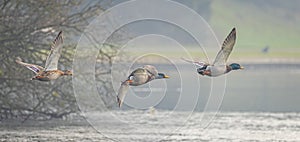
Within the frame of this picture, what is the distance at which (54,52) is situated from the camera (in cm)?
2078

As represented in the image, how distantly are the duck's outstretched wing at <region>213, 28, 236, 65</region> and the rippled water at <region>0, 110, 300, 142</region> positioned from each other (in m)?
7.62

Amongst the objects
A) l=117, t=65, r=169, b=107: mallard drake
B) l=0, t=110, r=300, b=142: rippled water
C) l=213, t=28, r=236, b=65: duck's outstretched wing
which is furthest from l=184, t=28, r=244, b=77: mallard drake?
l=0, t=110, r=300, b=142: rippled water

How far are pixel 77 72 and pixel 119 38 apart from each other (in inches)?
75.6

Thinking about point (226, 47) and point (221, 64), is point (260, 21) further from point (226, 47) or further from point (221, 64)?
point (226, 47)

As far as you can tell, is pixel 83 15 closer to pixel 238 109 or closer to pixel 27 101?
pixel 27 101

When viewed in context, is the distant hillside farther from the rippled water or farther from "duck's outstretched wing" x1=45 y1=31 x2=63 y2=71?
"duck's outstretched wing" x1=45 y1=31 x2=63 y2=71

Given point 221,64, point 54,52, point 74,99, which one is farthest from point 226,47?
point 74,99

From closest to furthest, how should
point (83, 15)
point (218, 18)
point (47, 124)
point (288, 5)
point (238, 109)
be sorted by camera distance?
point (47, 124) < point (83, 15) < point (238, 109) < point (218, 18) < point (288, 5)

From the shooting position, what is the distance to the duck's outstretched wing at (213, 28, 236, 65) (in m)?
20.2

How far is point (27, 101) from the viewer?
106 feet

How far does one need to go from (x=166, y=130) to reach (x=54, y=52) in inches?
408

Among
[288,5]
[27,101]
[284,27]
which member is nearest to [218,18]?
[284,27]

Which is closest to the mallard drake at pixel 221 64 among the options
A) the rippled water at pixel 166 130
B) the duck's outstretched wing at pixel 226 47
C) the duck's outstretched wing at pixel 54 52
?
the duck's outstretched wing at pixel 226 47

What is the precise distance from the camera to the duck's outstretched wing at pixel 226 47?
2022 centimetres
